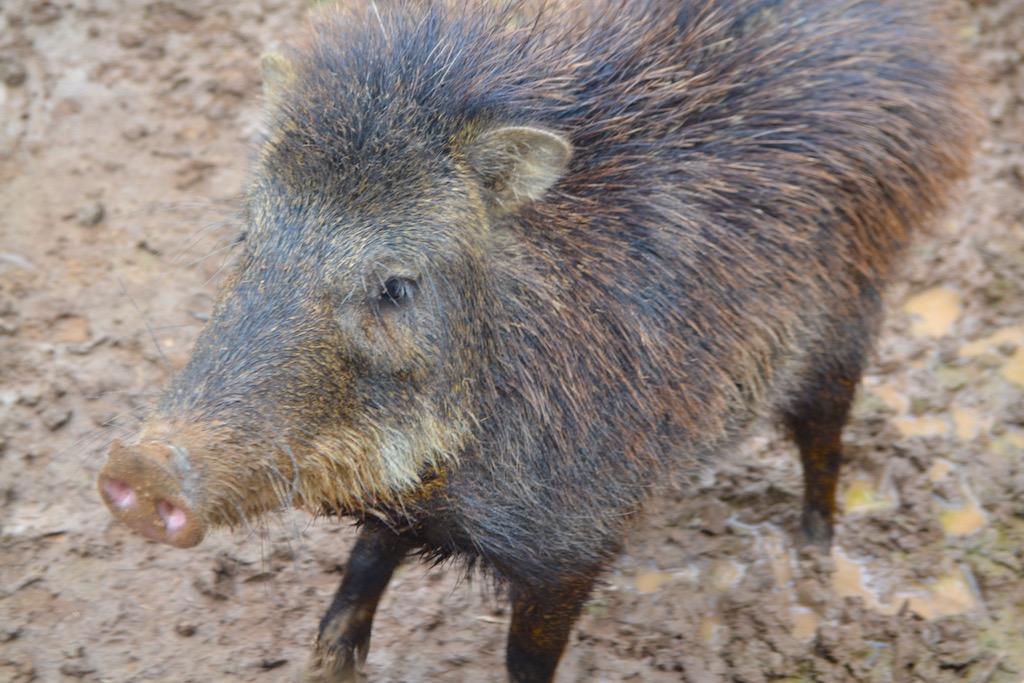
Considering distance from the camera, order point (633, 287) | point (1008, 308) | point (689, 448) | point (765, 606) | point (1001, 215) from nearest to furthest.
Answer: point (633, 287), point (689, 448), point (765, 606), point (1008, 308), point (1001, 215)

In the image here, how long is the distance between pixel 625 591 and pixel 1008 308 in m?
2.34

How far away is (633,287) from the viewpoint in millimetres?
3207

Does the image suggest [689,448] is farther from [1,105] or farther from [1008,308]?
[1,105]

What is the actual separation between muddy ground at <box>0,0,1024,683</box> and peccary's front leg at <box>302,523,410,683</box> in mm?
177

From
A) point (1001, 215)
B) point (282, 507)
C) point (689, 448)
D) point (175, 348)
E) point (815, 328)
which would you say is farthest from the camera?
point (1001, 215)

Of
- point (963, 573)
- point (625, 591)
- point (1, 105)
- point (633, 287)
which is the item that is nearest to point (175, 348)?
point (1, 105)

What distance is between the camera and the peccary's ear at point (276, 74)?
3.18 m

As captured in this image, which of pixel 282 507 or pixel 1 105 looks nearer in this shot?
pixel 282 507

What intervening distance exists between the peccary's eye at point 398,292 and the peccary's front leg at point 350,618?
1.02m

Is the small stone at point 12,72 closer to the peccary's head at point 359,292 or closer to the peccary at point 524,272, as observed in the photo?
the peccary at point 524,272

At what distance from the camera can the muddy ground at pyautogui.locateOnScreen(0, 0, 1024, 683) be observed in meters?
3.95

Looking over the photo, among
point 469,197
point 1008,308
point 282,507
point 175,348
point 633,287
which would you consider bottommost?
point 1008,308

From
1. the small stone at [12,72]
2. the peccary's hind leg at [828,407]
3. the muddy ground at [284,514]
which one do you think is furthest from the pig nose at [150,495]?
the small stone at [12,72]

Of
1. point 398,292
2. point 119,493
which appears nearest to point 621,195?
point 398,292
